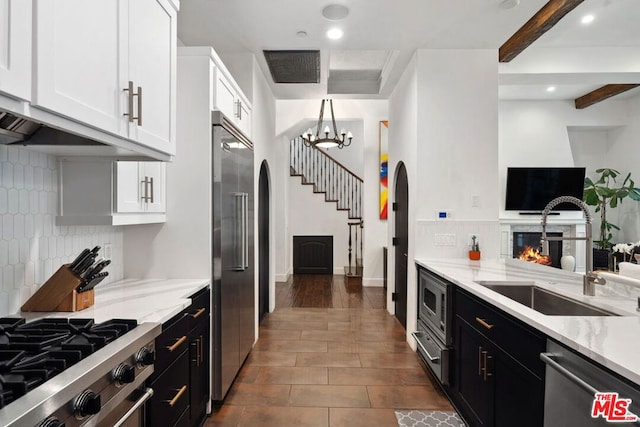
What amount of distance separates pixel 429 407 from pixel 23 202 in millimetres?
2739

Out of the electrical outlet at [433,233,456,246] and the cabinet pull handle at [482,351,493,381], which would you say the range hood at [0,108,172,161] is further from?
the electrical outlet at [433,233,456,246]

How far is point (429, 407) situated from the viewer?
8.69 ft

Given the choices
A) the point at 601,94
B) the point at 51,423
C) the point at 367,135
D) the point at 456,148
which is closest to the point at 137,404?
the point at 51,423

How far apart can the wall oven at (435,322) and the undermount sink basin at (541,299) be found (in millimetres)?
376

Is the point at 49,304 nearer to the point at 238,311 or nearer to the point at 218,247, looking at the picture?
the point at 218,247

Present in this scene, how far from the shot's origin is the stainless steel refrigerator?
254cm

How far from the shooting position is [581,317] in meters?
1.59

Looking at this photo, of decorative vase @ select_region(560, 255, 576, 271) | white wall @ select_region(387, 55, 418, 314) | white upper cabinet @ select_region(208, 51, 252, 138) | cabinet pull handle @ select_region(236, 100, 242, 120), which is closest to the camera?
white upper cabinet @ select_region(208, 51, 252, 138)

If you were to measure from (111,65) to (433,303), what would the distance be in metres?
2.79

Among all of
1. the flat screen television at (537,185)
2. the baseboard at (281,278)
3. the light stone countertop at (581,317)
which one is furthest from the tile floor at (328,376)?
the flat screen television at (537,185)

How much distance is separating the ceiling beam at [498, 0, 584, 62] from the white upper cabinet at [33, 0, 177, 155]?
3011 millimetres

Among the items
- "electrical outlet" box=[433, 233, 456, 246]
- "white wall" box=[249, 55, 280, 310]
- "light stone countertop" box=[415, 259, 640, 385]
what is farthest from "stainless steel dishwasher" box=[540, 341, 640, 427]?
"white wall" box=[249, 55, 280, 310]

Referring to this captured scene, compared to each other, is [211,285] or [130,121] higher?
[130,121]

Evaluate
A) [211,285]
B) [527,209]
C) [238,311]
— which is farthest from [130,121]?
[527,209]
